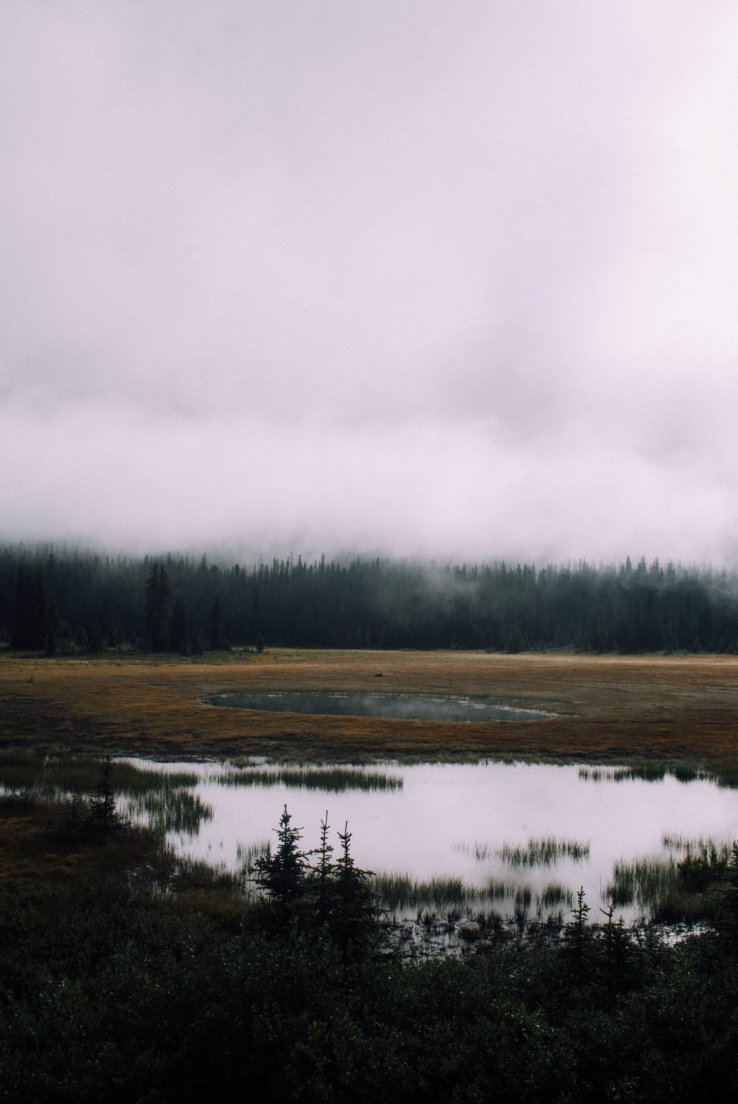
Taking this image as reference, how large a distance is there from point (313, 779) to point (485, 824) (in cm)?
1136

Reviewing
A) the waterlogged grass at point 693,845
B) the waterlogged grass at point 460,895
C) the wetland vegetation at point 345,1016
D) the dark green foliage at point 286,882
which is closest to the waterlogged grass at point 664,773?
the waterlogged grass at point 693,845

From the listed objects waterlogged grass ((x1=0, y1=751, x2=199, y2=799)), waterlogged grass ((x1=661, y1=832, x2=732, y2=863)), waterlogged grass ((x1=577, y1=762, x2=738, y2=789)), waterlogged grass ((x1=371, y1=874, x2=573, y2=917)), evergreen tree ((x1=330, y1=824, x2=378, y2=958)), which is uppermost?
evergreen tree ((x1=330, y1=824, x2=378, y2=958))

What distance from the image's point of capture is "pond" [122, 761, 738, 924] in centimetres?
1989

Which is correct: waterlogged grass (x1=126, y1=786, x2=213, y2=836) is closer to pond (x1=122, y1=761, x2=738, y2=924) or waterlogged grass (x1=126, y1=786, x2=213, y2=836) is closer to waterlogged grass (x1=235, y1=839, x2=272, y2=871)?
pond (x1=122, y1=761, x2=738, y2=924)

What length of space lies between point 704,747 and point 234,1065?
47.7 metres

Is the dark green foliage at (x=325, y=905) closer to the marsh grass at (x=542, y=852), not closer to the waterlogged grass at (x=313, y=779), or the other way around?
the marsh grass at (x=542, y=852)

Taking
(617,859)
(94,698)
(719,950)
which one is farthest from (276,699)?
(719,950)

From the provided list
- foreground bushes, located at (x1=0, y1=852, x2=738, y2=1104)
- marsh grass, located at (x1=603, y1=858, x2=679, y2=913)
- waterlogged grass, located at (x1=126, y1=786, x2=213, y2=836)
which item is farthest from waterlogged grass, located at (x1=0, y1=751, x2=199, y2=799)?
marsh grass, located at (x1=603, y1=858, x2=679, y2=913)

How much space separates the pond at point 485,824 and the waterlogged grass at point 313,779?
11 centimetres

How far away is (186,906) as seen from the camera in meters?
17.6

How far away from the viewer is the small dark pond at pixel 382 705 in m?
63.7

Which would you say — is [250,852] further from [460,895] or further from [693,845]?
[693,845]

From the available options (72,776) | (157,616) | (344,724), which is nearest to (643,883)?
(72,776)

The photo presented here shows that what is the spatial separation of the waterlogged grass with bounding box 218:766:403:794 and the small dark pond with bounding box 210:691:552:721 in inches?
887
